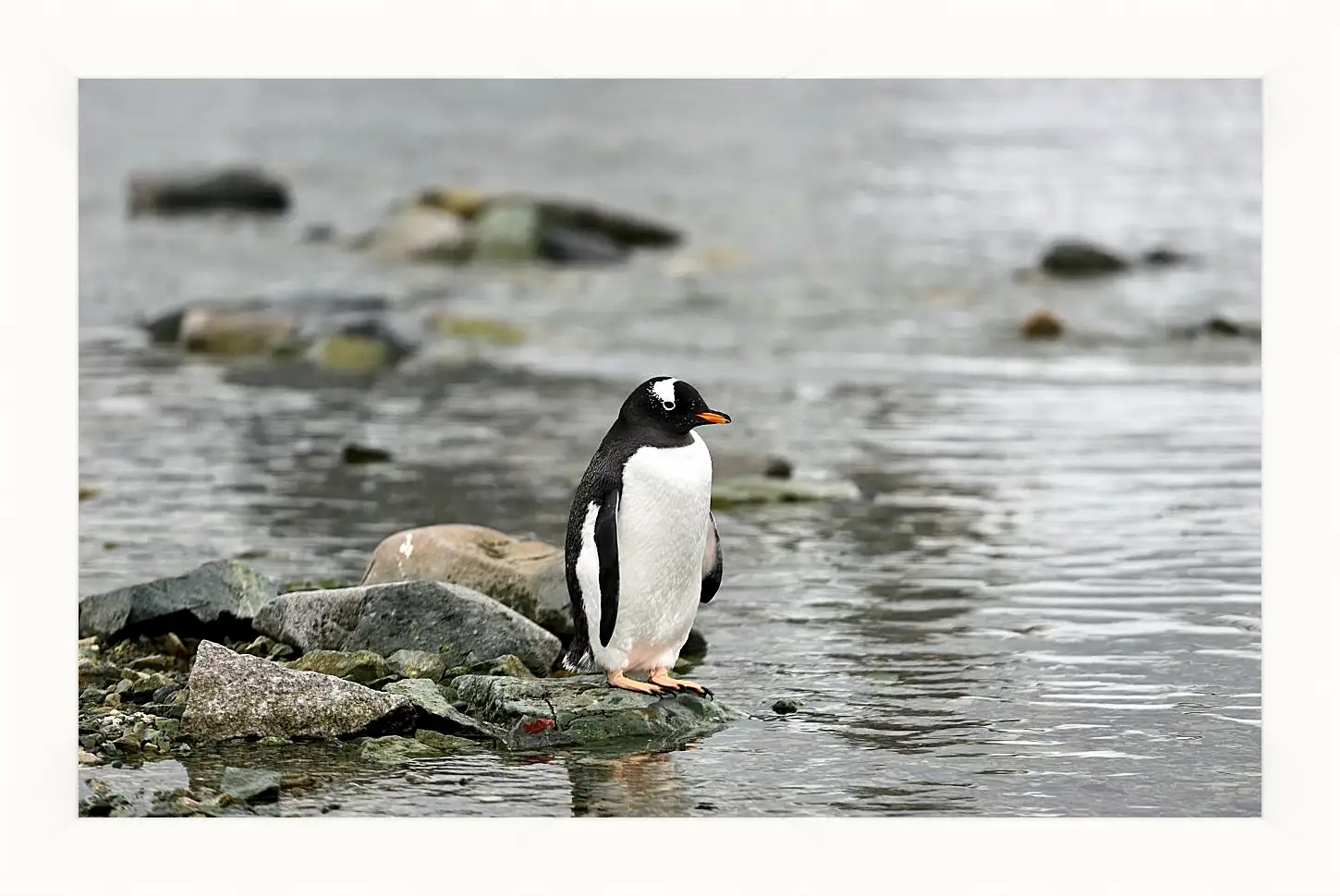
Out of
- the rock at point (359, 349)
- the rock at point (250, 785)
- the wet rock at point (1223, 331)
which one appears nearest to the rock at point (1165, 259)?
the wet rock at point (1223, 331)

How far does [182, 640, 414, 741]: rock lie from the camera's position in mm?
6316

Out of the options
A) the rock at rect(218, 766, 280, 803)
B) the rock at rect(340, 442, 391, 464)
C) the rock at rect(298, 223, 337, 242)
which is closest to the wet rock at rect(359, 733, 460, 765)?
the rock at rect(218, 766, 280, 803)

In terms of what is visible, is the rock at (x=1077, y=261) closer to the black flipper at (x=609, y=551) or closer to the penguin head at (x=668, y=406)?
the penguin head at (x=668, y=406)

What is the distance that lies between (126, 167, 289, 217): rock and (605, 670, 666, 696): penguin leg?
1988 cm

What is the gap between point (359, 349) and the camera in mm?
16594

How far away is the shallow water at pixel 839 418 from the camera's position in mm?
6316

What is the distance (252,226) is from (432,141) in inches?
288

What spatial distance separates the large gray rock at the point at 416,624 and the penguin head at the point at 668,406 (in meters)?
1.07

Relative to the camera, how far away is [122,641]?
7535 millimetres

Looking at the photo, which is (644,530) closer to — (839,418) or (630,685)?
(630,685)

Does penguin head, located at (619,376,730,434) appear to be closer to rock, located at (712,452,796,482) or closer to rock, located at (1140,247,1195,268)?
rock, located at (712,452,796,482)
